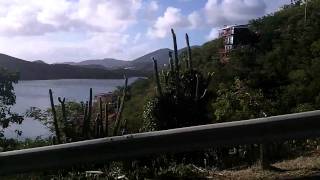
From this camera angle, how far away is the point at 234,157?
8.89 metres

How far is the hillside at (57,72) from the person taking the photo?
73.1ft

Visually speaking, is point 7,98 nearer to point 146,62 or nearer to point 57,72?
point 146,62

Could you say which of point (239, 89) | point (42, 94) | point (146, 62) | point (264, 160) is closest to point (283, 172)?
point (264, 160)

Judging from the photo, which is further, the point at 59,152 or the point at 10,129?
the point at 10,129

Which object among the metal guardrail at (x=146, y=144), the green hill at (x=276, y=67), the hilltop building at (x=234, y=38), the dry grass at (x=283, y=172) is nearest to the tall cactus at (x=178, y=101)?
the dry grass at (x=283, y=172)

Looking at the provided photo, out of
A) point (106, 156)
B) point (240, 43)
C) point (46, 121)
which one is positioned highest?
point (240, 43)

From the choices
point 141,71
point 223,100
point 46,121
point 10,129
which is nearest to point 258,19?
point 141,71

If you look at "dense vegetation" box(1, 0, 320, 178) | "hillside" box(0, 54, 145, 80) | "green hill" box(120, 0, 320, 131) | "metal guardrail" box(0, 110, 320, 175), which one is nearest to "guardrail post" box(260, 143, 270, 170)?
"dense vegetation" box(1, 0, 320, 178)

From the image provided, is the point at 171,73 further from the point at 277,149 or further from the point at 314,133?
the point at 314,133

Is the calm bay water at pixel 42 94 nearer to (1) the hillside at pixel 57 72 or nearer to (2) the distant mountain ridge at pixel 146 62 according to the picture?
(1) the hillside at pixel 57 72

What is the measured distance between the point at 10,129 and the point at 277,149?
9256 millimetres

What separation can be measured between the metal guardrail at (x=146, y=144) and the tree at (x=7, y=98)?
355 inches

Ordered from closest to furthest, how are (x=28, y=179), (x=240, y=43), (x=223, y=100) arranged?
(x=28, y=179)
(x=223, y=100)
(x=240, y=43)

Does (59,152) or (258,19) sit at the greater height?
(258,19)
